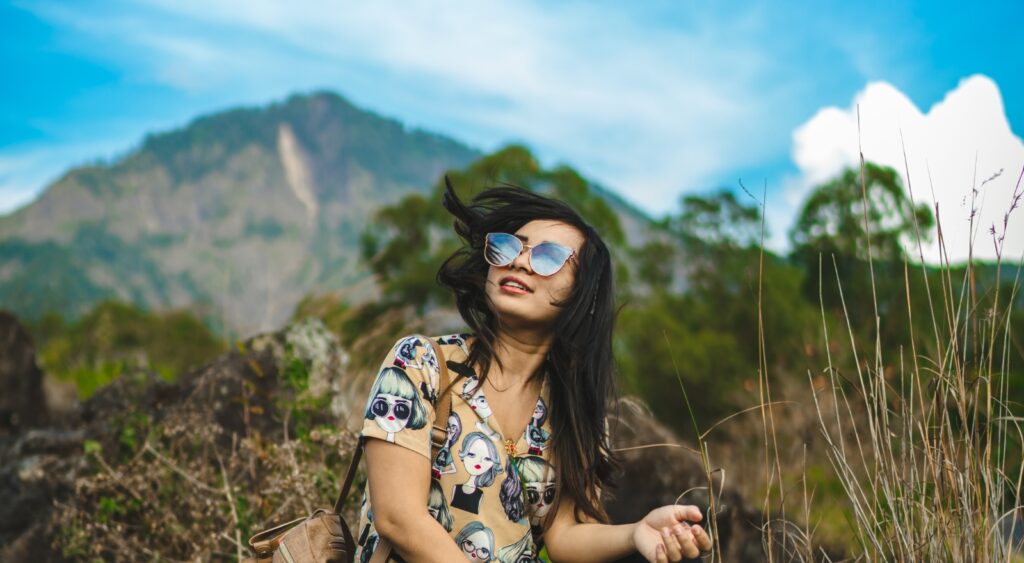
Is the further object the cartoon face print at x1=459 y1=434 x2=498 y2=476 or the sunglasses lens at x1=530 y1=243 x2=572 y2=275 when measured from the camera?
the sunglasses lens at x1=530 y1=243 x2=572 y2=275

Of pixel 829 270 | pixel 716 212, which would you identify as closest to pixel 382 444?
pixel 829 270

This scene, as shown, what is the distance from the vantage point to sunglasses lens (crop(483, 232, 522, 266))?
99.3 inches

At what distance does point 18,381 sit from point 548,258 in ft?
17.4

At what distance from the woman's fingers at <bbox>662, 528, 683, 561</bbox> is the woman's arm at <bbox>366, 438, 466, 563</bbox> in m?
0.51

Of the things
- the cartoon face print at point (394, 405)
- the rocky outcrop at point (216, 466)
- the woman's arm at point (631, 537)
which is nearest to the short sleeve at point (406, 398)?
the cartoon face print at point (394, 405)

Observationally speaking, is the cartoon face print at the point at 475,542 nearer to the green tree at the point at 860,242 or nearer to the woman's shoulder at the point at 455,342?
the woman's shoulder at the point at 455,342

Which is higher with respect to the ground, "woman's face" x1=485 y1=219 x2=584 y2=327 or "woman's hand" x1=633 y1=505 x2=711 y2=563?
"woman's face" x1=485 y1=219 x2=584 y2=327

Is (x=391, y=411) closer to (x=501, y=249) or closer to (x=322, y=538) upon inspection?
(x=322, y=538)

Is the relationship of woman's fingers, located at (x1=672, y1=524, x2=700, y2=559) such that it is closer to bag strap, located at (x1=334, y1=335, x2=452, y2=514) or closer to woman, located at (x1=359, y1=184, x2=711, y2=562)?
woman, located at (x1=359, y1=184, x2=711, y2=562)

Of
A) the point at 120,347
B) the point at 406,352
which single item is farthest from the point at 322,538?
the point at 120,347

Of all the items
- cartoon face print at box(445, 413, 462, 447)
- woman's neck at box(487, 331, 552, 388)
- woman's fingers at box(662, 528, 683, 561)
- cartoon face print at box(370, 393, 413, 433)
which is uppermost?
woman's neck at box(487, 331, 552, 388)

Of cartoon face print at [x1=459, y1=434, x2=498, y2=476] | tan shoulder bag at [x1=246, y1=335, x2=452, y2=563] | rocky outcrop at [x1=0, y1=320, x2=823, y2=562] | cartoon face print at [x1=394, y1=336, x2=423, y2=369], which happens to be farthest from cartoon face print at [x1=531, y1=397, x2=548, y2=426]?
rocky outcrop at [x1=0, y1=320, x2=823, y2=562]

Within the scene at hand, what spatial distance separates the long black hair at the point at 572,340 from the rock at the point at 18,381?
4786mm

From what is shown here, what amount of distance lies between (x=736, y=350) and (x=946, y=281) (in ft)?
63.9
